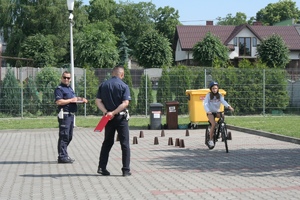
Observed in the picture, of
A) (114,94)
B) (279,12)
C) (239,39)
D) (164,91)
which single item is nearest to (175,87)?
(164,91)

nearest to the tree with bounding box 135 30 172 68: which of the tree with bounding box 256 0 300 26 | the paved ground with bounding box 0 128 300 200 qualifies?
the paved ground with bounding box 0 128 300 200

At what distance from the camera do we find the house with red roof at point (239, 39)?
231ft

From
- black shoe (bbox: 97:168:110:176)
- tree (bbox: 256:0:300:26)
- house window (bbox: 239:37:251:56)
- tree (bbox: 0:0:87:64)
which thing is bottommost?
black shoe (bbox: 97:168:110:176)

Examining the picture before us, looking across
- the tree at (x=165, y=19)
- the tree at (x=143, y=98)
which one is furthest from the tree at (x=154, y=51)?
the tree at (x=165, y=19)

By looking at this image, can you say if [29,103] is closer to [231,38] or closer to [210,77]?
[210,77]

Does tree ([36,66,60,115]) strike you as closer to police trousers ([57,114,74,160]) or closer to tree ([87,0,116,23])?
police trousers ([57,114,74,160])

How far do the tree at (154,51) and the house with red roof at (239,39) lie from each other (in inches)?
473

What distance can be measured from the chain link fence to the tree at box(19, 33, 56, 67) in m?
32.9

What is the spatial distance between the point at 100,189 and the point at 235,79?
2040 centimetres

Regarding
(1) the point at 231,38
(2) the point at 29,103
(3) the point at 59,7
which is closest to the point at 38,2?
(3) the point at 59,7

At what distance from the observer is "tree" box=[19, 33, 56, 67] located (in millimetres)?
61562

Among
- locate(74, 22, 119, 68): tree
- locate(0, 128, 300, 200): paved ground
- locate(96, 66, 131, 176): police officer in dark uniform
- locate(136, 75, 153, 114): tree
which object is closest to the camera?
locate(0, 128, 300, 200): paved ground

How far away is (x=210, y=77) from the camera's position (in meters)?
28.6

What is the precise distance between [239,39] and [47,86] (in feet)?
153
